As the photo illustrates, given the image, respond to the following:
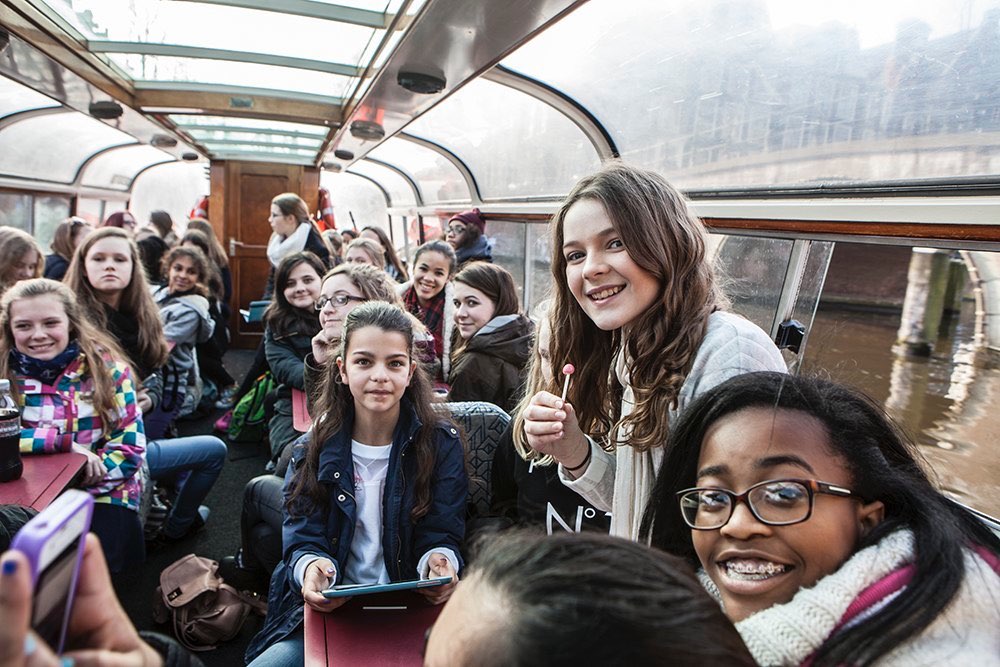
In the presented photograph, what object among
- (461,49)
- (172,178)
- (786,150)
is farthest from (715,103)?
(172,178)

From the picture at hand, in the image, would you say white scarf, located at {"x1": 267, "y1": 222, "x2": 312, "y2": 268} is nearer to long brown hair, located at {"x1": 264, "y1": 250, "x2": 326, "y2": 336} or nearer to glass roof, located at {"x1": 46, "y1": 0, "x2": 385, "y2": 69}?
long brown hair, located at {"x1": 264, "y1": 250, "x2": 326, "y2": 336}

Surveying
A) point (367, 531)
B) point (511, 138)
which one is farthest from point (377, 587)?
point (511, 138)

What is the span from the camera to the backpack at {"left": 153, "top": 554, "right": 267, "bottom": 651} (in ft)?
8.67

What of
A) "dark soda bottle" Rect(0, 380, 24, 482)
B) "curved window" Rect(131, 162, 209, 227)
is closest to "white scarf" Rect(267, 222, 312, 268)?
"dark soda bottle" Rect(0, 380, 24, 482)

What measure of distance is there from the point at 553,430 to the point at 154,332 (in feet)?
10.4

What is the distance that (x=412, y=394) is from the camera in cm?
235

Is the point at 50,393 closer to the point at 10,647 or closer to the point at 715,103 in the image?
the point at 10,647

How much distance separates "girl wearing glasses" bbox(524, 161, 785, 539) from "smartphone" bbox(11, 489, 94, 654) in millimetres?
1158

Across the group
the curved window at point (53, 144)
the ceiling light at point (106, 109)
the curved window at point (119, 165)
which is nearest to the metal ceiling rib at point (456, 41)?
the ceiling light at point (106, 109)

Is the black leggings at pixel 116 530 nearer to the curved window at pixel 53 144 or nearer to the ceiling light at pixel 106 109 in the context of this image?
the ceiling light at pixel 106 109

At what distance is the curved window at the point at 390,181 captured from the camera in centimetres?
1132

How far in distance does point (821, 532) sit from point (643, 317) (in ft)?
2.62

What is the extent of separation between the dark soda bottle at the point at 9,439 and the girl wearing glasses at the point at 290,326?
154 cm

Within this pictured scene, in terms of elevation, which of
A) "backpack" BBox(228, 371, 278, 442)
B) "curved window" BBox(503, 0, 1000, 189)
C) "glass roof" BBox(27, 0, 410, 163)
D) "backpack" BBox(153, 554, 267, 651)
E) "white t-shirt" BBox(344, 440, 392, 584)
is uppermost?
"glass roof" BBox(27, 0, 410, 163)
